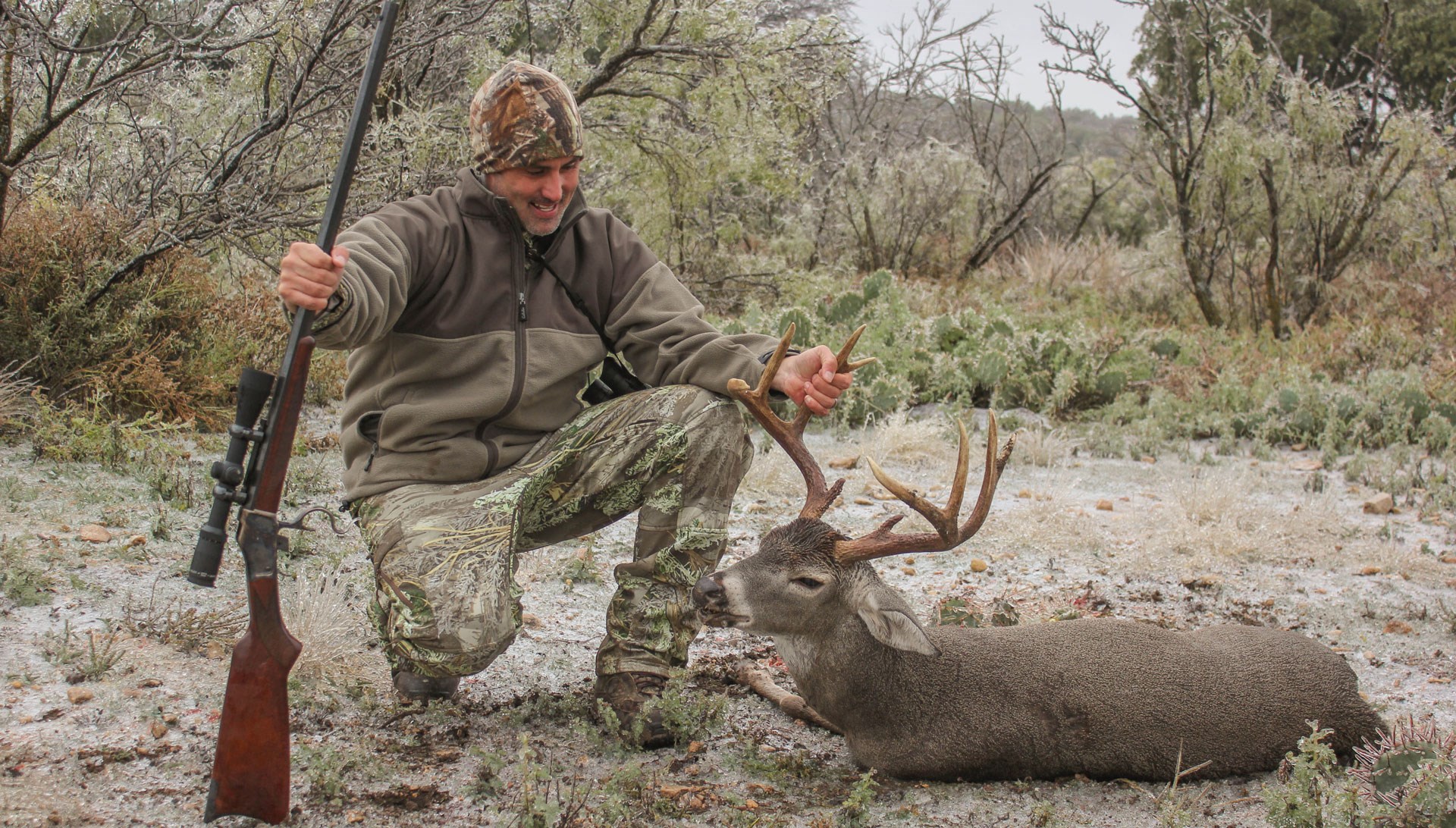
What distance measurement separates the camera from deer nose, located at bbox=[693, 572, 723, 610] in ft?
11.0

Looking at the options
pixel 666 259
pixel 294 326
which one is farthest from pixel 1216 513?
pixel 666 259

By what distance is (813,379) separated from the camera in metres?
3.53

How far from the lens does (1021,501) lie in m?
6.47

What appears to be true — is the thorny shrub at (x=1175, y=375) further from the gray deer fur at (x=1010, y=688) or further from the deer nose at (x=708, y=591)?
the deer nose at (x=708, y=591)

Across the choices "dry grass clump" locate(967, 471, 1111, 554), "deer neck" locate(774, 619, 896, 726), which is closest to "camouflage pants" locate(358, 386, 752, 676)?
"deer neck" locate(774, 619, 896, 726)

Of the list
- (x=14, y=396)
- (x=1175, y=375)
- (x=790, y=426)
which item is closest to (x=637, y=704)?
(x=790, y=426)

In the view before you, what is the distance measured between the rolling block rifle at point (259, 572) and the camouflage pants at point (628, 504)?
2.01ft

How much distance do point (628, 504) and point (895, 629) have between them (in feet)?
3.09

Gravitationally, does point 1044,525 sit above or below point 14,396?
above

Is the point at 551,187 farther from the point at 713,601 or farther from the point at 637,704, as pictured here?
the point at 637,704

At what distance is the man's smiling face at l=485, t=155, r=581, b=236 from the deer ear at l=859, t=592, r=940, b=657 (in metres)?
1.51

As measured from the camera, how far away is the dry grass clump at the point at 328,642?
3607mm

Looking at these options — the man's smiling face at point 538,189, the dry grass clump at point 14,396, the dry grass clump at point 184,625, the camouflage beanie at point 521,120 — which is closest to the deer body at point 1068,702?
the man's smiling face at point 538,189

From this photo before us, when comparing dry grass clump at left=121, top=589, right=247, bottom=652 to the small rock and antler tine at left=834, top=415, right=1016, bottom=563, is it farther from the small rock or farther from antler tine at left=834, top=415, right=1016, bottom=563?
the small rock
